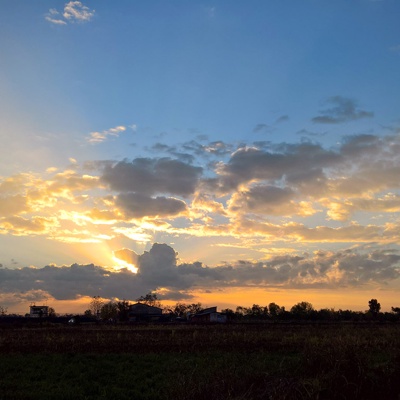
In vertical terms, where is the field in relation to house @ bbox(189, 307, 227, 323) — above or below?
above

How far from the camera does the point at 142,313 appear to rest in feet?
444

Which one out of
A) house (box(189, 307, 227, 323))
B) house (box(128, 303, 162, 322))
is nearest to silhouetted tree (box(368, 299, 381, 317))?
house (box(189, 307, 227, 323))

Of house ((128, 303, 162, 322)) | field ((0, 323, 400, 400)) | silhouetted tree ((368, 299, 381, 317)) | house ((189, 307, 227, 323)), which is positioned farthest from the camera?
silhouetted tree ((368, 299, 381, 317))

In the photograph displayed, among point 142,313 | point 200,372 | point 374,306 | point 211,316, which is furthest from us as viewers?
point 374,306

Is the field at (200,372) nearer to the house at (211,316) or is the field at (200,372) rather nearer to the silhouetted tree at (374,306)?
the house at (211,316)

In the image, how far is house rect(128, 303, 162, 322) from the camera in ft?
406

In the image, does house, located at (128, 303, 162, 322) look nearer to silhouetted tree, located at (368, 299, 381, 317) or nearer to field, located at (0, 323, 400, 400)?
silhouetted tree, located at (368, 299, 381, 317)

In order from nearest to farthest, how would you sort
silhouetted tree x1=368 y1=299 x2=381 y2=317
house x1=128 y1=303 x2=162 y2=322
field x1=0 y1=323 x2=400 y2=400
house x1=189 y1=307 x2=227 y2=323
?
field x1=0 y1=323 x2=400 y2=400
house x1=189 y1=307 x2=227 y2=323
house x1=128 y1=303 x2=162 y2=322
silhouetted tree x1=368 y1=299 x2=381 y2=317

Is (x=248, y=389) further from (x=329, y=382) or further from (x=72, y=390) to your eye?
(x=72, y=390)

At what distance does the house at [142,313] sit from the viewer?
12388cm

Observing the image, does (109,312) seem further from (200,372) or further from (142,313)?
(200,372)

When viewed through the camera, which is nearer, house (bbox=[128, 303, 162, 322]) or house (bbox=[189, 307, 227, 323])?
house (bbox=[189, 307, 227, 323])

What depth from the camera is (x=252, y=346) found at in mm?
32781

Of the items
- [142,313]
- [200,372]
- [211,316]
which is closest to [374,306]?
[211,316]
